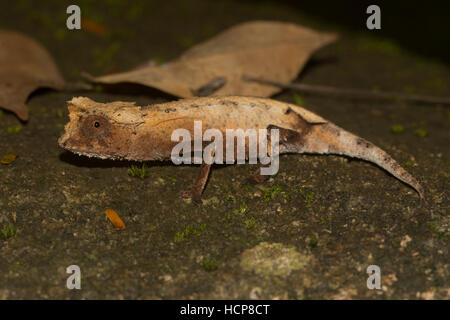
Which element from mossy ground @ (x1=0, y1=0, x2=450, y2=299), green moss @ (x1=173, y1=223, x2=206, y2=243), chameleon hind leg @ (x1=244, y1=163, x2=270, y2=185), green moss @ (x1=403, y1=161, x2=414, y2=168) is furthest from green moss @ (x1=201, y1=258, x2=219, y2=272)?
green moss @ (x1=403, y1=161, x2=414, y2=168)

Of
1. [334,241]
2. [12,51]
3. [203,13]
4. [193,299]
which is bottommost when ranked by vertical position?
[193,299]

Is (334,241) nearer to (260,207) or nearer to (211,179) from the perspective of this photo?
(260,207)

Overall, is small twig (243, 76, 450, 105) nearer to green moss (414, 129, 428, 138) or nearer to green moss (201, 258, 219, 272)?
green moss (414, 129, 428, 138)

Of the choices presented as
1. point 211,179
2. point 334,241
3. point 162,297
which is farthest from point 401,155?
point 162,297

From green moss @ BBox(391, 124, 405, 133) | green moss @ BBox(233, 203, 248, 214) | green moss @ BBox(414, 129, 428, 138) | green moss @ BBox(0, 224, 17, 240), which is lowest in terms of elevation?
green moss @ BBox(0, 224, 17, 240)

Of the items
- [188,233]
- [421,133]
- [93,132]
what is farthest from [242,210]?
[421,133]

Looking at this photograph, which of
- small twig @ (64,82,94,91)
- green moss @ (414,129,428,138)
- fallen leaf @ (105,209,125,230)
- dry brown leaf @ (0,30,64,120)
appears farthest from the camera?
small twig @ (64,82,94,91)
